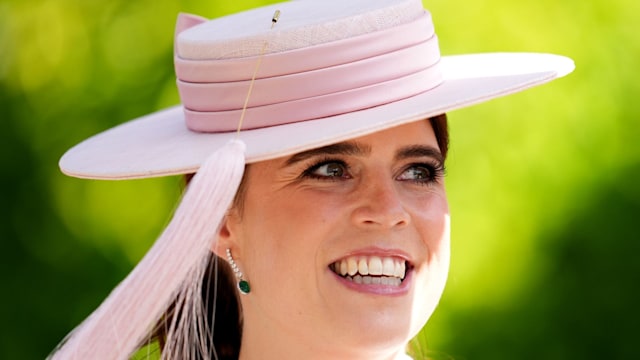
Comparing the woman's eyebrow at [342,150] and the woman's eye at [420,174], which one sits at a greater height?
the woman's eye at [420,174]

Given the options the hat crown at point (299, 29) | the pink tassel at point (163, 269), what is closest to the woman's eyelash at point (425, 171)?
the hat crown at point (299, 29)

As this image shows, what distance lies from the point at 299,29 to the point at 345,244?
0.41 metres

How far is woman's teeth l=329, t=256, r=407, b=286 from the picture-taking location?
9.09 feet

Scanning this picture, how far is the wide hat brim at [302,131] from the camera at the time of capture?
2.57 meters

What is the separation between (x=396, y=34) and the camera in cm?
275

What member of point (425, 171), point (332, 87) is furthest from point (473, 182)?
point (332, 87)

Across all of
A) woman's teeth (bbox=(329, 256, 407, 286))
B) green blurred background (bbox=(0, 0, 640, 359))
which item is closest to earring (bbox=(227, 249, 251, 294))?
Answer: woman's teeth (bbox=(329, 256, 407, 286))

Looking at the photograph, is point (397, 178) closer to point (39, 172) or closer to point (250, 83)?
point (250, 83)

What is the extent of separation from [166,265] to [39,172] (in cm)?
234

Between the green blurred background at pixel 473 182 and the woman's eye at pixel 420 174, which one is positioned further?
the green blurred background at pixel 473 182

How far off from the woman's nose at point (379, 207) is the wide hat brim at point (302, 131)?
0.17 meters

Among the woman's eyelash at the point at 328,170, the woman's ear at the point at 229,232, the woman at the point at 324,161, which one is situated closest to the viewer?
the woman at the point at 324,161

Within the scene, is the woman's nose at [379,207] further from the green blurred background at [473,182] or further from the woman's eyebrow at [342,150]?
the green blurred background at [473,182]

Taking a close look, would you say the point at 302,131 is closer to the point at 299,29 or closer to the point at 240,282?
the point at 299,29
